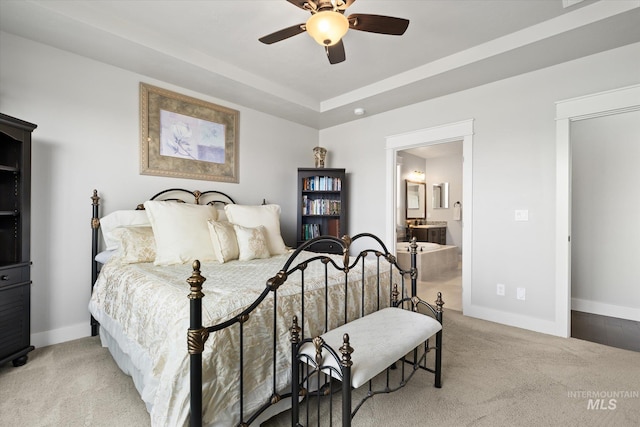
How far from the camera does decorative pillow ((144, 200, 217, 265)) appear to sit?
2453mm

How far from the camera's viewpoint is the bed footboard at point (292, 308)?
3.76 feet

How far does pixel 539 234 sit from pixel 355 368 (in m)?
2.62

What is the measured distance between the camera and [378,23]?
193 cm

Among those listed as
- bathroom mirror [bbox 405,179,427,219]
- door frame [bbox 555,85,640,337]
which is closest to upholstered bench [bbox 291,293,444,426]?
door frame [bbox 555,85,640,337]

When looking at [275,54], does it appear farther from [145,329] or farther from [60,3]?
[145,329]

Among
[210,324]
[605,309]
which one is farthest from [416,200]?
[210,324]

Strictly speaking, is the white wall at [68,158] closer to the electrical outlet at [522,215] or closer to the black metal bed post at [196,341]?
the black metal bed post at [196,341]

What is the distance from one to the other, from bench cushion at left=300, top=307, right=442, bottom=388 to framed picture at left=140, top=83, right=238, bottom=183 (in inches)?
102

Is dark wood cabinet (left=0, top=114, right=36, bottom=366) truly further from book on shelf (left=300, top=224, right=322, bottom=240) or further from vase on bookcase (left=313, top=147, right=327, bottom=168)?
vase on bookcase (left=313, top=147, right=327, bottom=168)

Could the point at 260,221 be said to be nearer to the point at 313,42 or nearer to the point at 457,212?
the point at 313,42

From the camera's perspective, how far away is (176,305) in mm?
1418

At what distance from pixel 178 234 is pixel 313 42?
206cm

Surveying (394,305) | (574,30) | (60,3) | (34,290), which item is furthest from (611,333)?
(60,3)

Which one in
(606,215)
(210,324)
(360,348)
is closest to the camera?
(210,324)
